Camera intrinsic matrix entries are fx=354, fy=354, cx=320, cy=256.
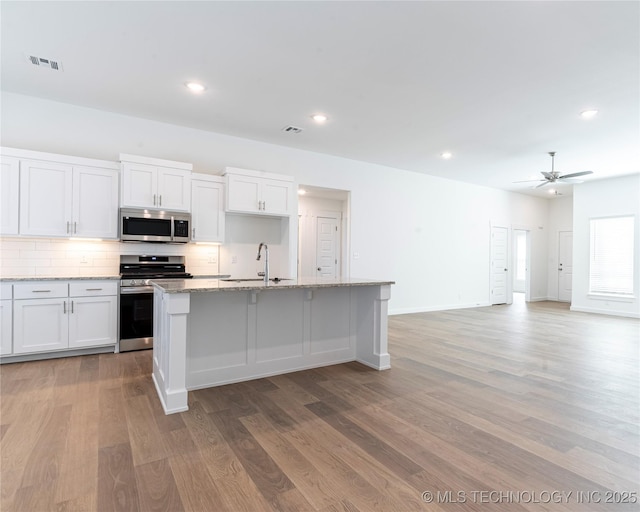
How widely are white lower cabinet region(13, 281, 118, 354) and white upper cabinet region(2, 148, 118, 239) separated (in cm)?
63

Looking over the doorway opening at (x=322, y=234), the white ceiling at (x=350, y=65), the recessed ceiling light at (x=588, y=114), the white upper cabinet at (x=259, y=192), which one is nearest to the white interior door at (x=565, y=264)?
the white ceiling at (x=350, y=65)

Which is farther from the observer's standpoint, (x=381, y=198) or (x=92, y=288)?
(x=381, y=198)

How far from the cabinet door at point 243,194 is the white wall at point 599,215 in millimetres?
7637

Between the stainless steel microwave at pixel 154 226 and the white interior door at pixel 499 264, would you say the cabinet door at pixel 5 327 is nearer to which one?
the stainless steel microwave at pixel 154 226

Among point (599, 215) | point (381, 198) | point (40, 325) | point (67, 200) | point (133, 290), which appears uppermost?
point (381, 198)

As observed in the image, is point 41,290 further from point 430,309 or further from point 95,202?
point 430,309

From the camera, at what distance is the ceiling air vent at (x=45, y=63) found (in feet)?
10.8

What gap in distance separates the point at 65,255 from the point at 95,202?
0.77 m

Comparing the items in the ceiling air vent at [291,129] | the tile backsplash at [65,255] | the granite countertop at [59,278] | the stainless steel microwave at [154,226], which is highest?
the ceiling air vent at [291,129]

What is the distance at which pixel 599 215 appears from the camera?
26.1ft

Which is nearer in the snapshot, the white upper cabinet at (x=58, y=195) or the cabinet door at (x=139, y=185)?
the white upper cabinet at (x=58, y=195)

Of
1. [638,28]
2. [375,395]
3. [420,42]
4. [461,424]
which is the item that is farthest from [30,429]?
[638,28]

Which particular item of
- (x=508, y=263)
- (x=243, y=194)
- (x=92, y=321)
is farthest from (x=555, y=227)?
(x=92, y=321)

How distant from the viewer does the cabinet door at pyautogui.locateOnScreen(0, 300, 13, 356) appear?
142 inches
